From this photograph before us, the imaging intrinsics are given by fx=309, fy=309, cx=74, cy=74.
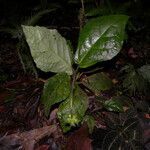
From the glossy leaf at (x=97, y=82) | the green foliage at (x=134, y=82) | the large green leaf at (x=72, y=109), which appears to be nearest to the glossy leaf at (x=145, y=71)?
the green foliage at (x=134, y=82)

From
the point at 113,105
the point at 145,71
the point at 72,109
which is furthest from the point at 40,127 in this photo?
the point at 145,71

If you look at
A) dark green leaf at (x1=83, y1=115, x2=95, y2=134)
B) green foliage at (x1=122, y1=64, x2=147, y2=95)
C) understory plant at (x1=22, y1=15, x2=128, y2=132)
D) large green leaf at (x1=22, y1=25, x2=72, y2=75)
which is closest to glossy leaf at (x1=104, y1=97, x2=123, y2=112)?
understory plant at (x1=22, y1=15, x2=128, y2=132)

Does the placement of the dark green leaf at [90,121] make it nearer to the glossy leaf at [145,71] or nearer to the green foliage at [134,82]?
the green foliage at [134,82]

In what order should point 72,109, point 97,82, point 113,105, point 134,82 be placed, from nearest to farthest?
point 72,109, point 113,105, point 97,82, point 134,82

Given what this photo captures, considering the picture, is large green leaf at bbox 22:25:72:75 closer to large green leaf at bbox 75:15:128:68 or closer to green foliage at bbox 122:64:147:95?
large green leaf at bbox 75:15:128:68

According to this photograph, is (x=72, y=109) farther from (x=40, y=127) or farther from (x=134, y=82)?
(x=134, y=82)

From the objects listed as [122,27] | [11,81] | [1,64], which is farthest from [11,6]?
[122,27]

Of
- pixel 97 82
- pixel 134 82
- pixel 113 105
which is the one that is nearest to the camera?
pixel 113 105

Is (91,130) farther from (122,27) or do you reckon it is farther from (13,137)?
(122,27)
